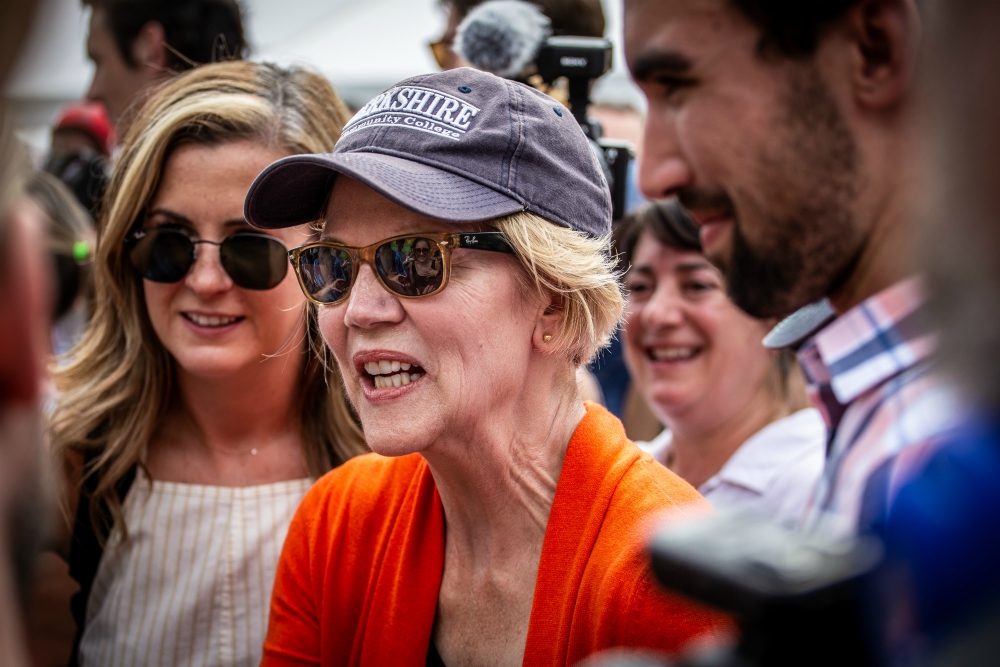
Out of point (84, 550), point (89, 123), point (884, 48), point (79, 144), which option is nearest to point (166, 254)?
point (84, 550)

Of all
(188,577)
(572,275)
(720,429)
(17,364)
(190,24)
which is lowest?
(188,577)

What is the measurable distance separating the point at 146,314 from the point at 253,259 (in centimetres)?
50

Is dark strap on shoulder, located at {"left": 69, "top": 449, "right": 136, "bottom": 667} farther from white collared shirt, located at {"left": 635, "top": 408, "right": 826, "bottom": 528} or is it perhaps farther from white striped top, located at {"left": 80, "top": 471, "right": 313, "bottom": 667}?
white collared shirt, located at {"left": 635, "top": 408, "right": 826, "bottom": 528}

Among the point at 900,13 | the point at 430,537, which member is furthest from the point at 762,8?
the point at 430,537

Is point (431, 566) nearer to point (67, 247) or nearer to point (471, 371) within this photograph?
point (471, 371)

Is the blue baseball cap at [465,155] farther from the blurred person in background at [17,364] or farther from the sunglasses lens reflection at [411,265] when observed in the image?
the blurred person in background at [17,364]

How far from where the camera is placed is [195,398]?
2.63 meters

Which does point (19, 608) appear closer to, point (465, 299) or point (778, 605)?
point (778, 605)

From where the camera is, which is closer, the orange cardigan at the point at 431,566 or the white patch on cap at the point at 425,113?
the orange cardigan at the point at 431,566

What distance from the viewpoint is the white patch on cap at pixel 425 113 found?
1.80m

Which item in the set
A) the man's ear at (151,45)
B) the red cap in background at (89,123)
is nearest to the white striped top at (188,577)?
the man's ear at (151,45)

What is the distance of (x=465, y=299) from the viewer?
71.2 inches

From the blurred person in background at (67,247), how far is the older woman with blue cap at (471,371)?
238 centimetres

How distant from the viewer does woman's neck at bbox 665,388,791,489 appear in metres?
3.17
